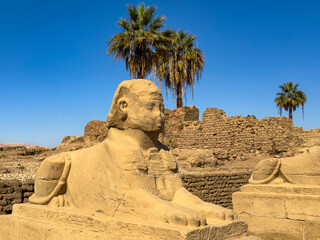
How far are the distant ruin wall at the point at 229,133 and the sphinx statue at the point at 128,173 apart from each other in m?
12.8

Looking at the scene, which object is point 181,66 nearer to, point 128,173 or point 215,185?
point 215,185

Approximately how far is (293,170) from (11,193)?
5.36 metres

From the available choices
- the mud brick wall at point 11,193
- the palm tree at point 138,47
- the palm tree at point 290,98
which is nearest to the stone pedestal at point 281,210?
the mud brick wall at point 11,193

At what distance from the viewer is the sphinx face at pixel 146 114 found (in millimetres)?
3314

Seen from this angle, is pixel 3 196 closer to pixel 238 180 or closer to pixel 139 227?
pixel 139 227

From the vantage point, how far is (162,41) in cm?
1556

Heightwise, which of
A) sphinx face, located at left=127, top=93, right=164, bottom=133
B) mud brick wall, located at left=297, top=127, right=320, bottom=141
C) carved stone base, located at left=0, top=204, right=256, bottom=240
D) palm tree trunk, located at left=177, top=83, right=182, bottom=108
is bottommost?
carved stone base, located at left=0, top=204, right=256, bottom=240

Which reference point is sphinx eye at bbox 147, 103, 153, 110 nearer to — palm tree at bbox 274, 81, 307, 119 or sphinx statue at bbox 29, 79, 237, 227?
sphinx statue at bbox 29, 79, 237, 227

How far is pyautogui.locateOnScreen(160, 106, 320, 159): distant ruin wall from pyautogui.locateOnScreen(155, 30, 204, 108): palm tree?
4.36ft

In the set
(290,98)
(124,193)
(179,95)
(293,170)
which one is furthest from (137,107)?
(290,98)

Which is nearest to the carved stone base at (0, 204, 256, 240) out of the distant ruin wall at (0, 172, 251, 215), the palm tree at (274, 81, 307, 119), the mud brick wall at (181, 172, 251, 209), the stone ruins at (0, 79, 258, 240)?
the stone ruins at (0, 79, 258, 240)

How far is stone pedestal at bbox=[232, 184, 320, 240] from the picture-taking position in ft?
16.5

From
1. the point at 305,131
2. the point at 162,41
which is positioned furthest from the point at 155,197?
the point at 305,131

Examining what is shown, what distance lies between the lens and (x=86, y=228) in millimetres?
3104
